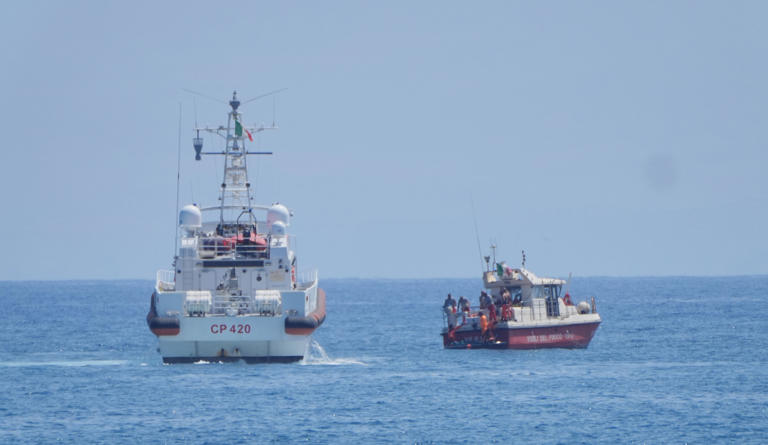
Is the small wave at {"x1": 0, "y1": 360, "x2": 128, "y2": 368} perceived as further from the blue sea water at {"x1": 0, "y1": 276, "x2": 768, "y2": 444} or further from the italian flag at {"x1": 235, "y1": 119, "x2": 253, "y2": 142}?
the italian flag at {"x1": 235, "y1": 119, "x2": 253, "y2": 142}

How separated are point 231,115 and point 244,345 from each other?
14.9 m

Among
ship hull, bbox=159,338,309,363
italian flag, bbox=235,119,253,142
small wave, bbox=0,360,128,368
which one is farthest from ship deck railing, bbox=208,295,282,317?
italian flag, bbox=235,119,253,142

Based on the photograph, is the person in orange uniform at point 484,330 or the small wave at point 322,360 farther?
the person in orange uniform at point 484,330

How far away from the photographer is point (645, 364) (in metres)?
53.6

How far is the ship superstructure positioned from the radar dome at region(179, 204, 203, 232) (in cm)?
5

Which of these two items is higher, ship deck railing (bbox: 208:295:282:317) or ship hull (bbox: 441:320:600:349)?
ship deck railing (bbox: 208:295:282:317)

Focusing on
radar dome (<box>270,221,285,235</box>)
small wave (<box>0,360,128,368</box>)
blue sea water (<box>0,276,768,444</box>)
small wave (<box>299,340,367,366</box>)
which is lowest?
blue sea water (<box>0,276,768,444</box>)

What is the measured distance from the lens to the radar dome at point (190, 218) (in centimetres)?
5597

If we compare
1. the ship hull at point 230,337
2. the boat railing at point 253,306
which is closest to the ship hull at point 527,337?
the ship hull at point 230,337

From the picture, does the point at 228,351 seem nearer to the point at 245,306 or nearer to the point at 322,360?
the point at 245,306

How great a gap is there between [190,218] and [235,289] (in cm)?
534

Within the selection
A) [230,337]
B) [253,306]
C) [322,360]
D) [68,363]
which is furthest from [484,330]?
[68,363]

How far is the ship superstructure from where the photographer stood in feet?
159

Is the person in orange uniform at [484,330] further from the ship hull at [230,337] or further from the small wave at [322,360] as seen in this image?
the ship hull at [230,337]
